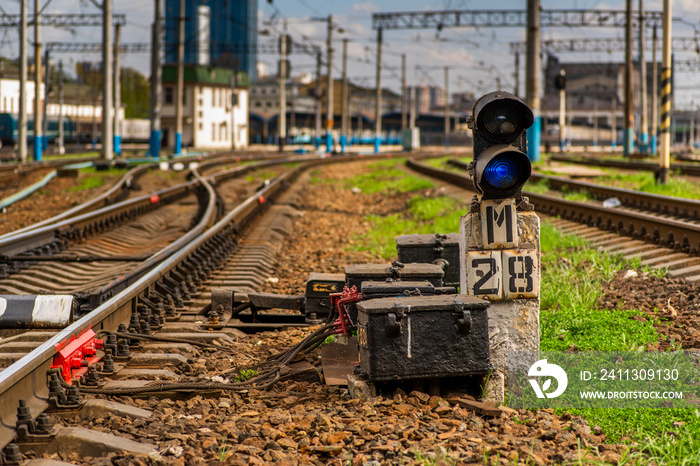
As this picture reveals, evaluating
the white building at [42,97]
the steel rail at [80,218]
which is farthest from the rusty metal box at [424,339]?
the white building at [42,97]

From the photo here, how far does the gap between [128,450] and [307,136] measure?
101m

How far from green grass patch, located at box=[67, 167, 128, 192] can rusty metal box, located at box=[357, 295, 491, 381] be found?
1840 centimetres

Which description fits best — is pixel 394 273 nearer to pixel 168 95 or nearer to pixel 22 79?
pixel 22 79

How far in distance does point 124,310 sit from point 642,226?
6.77m

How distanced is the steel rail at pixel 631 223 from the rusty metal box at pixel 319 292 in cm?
347

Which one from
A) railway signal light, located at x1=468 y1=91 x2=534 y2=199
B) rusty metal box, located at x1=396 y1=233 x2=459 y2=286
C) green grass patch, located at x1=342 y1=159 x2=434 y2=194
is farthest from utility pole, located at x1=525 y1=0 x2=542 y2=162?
railway signal light, located at x1=468 y1=91 x2=534 y2=199

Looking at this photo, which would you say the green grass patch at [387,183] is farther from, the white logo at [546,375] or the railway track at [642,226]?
the white logo at [546,375]

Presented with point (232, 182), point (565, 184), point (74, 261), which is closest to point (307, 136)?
point (232, 182)

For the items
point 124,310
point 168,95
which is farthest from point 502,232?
point 168,95

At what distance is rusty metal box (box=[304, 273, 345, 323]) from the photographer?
253 inches

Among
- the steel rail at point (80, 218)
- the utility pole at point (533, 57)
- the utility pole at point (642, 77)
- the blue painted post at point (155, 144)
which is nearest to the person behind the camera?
the steel rail at point (80, 218)

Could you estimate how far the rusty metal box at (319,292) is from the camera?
6.42 meters

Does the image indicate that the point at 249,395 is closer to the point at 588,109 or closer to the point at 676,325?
the point at 676,325

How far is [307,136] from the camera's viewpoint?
103 meters
